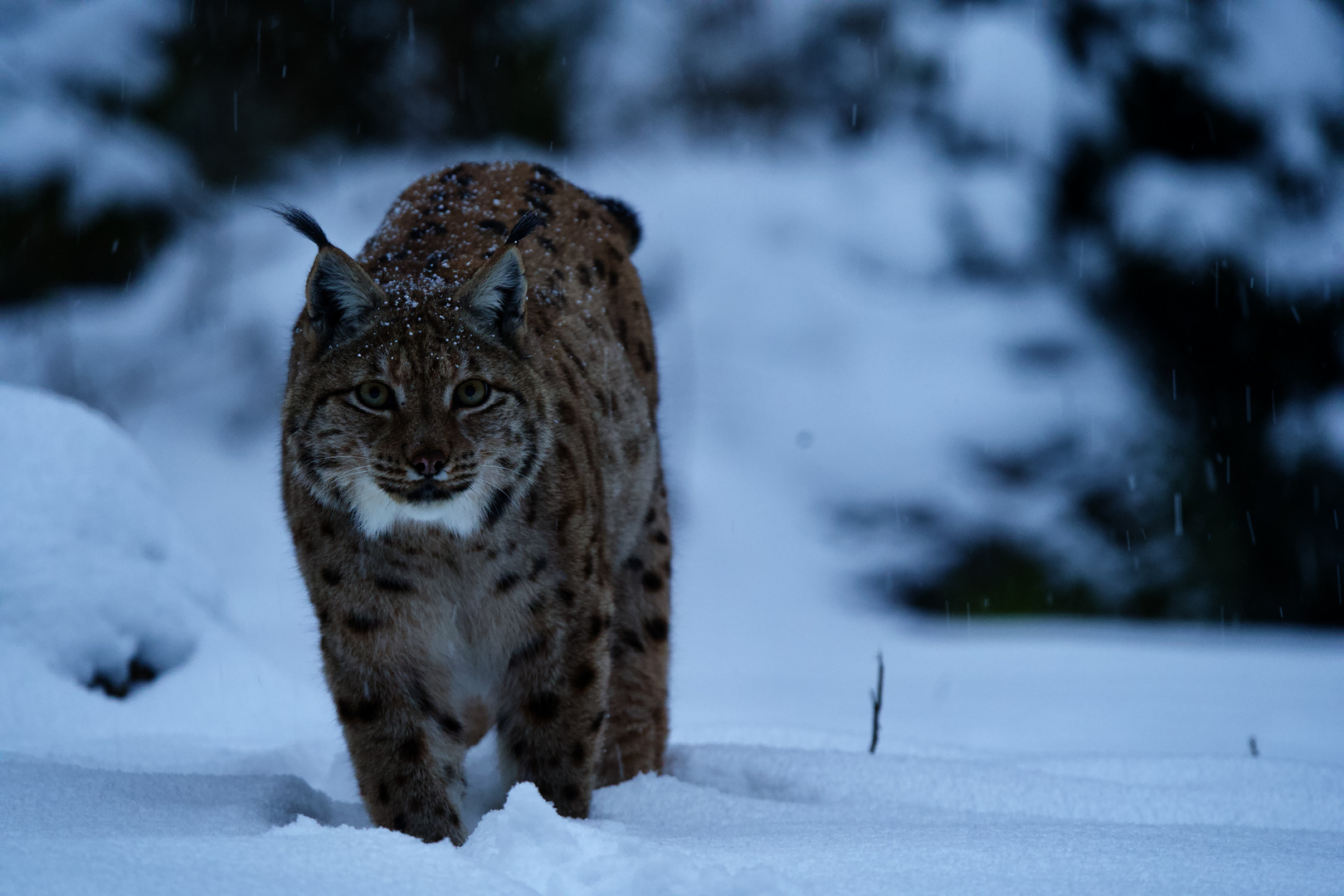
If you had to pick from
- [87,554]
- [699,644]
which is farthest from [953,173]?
[87,554]

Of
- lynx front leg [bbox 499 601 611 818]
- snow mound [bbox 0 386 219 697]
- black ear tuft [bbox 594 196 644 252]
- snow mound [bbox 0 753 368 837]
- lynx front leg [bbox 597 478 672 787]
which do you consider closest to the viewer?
snow mound [bbox 0 753 368 837]

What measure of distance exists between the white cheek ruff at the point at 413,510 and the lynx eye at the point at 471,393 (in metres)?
0.20

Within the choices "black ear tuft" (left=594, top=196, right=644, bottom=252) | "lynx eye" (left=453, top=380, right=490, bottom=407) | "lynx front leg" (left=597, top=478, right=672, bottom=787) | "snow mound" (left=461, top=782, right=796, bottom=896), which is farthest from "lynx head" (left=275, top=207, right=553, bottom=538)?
"black ear tuft" (left=594, top=196, right=644, bottom=252)

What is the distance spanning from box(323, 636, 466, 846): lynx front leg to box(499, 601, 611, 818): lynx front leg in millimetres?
233

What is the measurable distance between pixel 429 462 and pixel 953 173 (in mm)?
9205

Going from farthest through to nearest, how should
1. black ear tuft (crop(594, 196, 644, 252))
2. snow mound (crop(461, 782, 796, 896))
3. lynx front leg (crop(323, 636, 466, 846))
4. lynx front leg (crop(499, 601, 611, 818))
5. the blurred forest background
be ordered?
the blurred forest background → black ear tuft (crop(594, 196, 644, 252)) → lynx front leg (crop(499, 601, 611, 818)) → lynx front leg (crop(323, 636, 466, 846)) → snow mound (crop(461, 782, 796, 896))

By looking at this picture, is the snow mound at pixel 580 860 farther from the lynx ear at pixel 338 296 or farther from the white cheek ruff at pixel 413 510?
the lynx ear at pixel 338 296

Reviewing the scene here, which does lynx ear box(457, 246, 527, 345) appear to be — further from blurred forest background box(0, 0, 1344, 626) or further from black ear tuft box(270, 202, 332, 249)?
blurred forest background box(0, 0, 1344, 626)


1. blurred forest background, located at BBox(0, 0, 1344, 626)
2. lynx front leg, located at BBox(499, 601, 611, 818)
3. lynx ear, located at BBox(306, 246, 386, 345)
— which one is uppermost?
blurred forest background, located at BBox(0, 0, 1344, 626)

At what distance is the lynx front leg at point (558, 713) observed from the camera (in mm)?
3018

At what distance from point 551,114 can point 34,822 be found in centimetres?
1039

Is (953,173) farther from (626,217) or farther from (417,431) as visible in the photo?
(417,431)

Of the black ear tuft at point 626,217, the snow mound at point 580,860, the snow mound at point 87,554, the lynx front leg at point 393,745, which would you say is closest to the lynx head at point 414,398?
the lynx front leg at point 393,745

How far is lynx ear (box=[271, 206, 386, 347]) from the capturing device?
9.25ft
